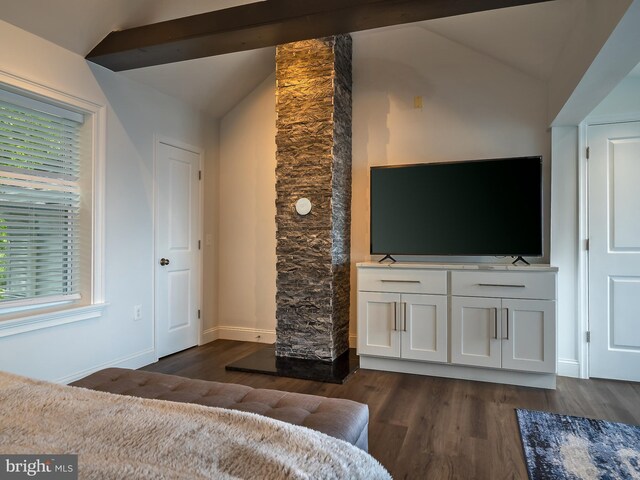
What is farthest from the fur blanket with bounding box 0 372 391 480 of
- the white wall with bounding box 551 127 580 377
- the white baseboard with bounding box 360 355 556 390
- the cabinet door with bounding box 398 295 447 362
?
the white wall with bounding box 551 127 580 377

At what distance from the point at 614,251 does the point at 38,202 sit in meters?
4.32

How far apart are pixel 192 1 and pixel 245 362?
9.63 ft

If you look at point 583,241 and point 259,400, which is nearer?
point 259,400

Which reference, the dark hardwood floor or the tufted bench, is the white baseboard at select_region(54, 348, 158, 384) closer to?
the dark hardwood floor

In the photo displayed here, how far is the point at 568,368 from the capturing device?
3201mm

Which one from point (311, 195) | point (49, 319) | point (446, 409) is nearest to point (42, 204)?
point (49, 319)

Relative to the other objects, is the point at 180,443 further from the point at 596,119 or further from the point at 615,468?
the point at 596,119

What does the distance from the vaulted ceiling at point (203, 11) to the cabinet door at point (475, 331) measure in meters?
1.96

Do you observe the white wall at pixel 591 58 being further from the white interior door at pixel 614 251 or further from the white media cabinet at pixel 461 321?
the white media cabinet at pixel 461 321

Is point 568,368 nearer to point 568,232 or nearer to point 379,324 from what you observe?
point 568,232

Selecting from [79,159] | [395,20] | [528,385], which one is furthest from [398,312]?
[79,159]

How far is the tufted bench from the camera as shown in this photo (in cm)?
139

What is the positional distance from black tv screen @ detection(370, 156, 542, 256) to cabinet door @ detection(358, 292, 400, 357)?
460 mm

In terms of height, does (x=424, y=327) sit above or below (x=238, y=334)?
above
